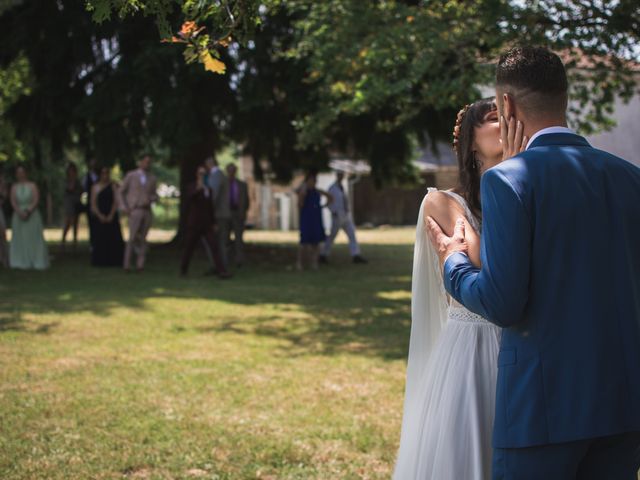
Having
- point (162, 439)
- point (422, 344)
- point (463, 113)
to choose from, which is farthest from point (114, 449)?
point (463, 113)

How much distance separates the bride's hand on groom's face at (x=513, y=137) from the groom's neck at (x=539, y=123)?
0.01 meters

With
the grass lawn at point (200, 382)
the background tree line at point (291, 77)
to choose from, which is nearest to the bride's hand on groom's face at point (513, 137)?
the grass lawn at point (200, 382)

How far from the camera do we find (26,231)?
16781mm

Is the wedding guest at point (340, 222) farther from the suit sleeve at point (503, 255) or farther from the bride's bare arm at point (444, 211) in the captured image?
the suit sleeve at point (503, 255)

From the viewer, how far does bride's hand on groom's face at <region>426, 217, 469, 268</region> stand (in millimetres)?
2609

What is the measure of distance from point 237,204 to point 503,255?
15.2 m

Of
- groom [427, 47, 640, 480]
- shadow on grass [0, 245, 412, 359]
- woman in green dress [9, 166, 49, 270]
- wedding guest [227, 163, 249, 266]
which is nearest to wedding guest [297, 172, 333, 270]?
shadow on grass [0, 245, 412, 359]

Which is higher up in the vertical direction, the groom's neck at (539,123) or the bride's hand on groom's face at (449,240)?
the groom's neck at (539,123)

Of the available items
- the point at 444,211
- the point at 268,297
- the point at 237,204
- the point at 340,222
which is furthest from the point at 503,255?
the point at 340,222

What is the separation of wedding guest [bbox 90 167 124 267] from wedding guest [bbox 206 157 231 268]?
2518 mm

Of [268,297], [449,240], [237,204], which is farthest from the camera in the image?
[237,204]

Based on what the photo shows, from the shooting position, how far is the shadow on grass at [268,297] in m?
9.22

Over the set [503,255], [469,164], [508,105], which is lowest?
[503,255]

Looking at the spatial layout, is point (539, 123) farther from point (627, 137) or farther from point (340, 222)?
point (627, 137)
